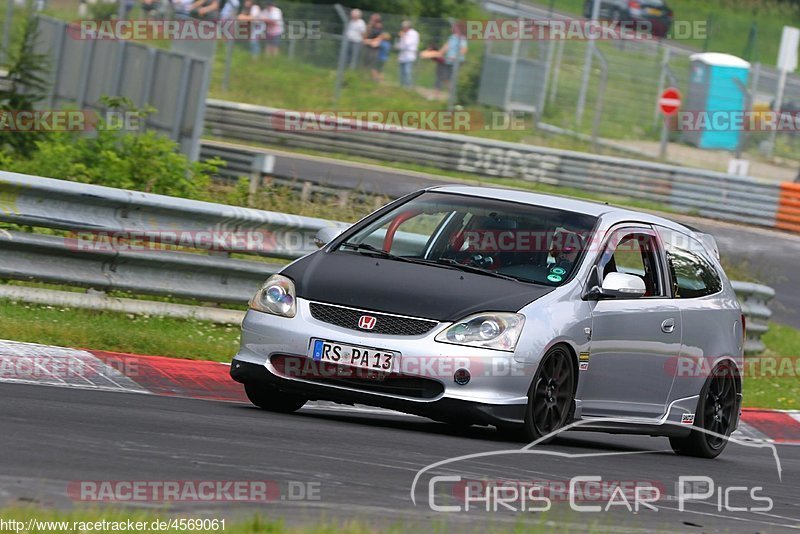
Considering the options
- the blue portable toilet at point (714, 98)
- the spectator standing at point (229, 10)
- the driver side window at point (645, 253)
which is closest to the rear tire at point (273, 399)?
the driver side window at point (645, 253)

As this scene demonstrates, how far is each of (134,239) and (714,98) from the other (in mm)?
24203

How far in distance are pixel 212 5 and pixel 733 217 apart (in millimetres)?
11601

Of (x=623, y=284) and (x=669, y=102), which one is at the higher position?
(x=669, y=102)

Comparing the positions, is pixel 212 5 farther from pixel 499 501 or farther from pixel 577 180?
pixel 499 501

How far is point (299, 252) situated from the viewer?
12688 mm

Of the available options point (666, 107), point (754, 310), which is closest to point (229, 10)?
point (666, 107)

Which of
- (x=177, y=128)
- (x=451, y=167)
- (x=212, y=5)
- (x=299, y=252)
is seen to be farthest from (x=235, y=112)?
(x=299, y=252)

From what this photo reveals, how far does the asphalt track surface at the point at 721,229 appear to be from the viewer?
22578 mm

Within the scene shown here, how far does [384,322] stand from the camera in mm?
8352

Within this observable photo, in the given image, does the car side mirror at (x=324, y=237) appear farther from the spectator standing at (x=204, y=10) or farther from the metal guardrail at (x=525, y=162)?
the spectator standing at (x=204, y=10)

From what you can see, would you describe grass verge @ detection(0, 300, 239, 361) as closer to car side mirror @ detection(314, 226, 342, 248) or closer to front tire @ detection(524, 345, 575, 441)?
car side mirror @ detection(314, 226, 342, 248)

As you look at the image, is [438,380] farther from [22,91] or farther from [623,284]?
[22,91]

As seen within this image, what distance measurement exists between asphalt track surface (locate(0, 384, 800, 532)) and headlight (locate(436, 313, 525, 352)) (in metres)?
0.55

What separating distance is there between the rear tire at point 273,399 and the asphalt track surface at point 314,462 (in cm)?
10
